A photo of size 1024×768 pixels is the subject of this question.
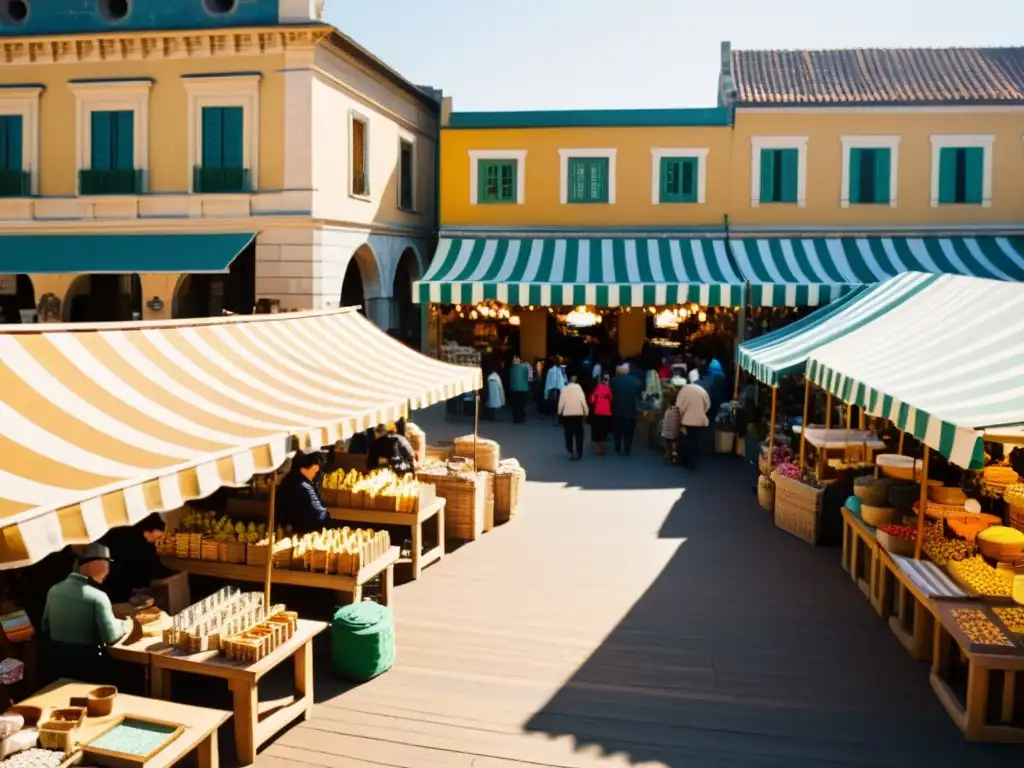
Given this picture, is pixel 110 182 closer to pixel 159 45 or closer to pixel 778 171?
pixel 159 45

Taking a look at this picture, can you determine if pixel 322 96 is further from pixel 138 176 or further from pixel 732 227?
pixel 732 227

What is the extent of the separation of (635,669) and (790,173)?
15.5m

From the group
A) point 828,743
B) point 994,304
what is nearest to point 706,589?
point 828,743

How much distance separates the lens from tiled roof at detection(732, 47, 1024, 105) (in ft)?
64.5

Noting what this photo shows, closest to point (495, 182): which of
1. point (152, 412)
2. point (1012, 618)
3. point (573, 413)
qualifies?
point (573, 413)


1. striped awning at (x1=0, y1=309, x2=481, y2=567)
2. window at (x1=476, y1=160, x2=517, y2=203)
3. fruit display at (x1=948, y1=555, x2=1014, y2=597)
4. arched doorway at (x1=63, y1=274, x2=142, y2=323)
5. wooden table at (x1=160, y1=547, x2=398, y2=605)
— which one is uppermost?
window at (x1=476, y1=160, x2=517, y2=203)

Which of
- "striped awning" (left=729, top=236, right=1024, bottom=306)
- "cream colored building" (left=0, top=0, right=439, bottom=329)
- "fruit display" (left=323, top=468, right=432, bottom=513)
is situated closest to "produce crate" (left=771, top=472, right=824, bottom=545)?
"fruit display" (left=323, top=468, right=432, bottom=513)

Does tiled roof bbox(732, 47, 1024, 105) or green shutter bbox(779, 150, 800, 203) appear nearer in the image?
tiled roof bbox(732, 47, 1024, 105)

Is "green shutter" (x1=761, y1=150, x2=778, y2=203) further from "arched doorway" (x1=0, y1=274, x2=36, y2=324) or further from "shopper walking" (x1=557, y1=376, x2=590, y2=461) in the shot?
"arched doorway" (x1=0, y1=274, x2=36, y2=324)

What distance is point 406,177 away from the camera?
2217 cm

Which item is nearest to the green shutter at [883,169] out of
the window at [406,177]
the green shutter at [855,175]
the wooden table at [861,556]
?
the green shutter at [855,175]

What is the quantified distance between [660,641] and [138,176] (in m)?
14.8

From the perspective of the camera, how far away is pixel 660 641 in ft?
24.6

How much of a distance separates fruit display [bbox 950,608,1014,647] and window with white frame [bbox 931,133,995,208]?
15576 millimetres
